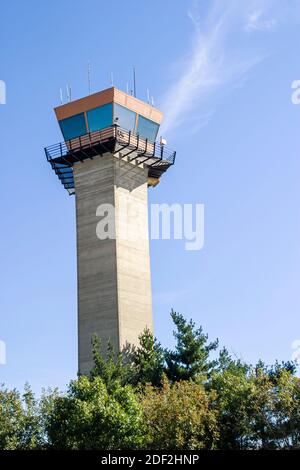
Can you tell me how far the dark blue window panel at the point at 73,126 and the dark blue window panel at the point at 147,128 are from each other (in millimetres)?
4659

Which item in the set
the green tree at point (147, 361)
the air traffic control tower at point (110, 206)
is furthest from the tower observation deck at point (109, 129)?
the green tree at point (147, 361)

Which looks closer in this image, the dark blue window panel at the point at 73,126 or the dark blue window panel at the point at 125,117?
the dark blue window panel at the point at 125,117

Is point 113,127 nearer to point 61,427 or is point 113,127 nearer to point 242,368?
point 242,368

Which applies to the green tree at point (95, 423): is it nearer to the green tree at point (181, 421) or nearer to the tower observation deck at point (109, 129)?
the green tree at point (181, 421)

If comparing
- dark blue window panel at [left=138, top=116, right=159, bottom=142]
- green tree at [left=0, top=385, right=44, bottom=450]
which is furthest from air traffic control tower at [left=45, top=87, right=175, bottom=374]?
green tree at [left=0, top=385, right=44, bottom=450]

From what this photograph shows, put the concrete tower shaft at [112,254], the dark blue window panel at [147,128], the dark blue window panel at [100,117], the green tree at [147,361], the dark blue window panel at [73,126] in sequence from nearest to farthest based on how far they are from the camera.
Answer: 1. the green tree at [147,361]
2. the concrete tower shaft at [112,254]
3. the dark blue window panel at [100,117]
4. the dark blue window panel at [73,126]
5. the dark blue window panel at [147,128]

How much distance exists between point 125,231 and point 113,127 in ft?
27.1

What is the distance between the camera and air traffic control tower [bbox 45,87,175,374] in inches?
2392

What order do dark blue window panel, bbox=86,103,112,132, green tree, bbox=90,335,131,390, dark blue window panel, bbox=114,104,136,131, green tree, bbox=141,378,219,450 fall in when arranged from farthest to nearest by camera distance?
1. dark blue window panel, bbox=114,104,136,131
2. dark blue window panel, bbox=86,103,112,132
3. green tree, bbox=90,335,131,390
4. green tree, bbox=141,378,219,450

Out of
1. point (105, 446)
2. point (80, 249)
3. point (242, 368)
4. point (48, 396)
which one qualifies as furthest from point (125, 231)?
point (105, 446)

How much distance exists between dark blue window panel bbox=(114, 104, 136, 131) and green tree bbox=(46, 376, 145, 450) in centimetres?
2615

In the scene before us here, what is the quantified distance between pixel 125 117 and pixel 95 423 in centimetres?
2907

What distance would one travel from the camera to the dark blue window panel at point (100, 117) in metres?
62.6

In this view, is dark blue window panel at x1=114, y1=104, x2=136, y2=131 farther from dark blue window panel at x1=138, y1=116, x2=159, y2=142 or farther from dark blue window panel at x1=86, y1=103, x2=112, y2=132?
dark blue window panel at x1=138, y1=116, x2=159, y2=142
